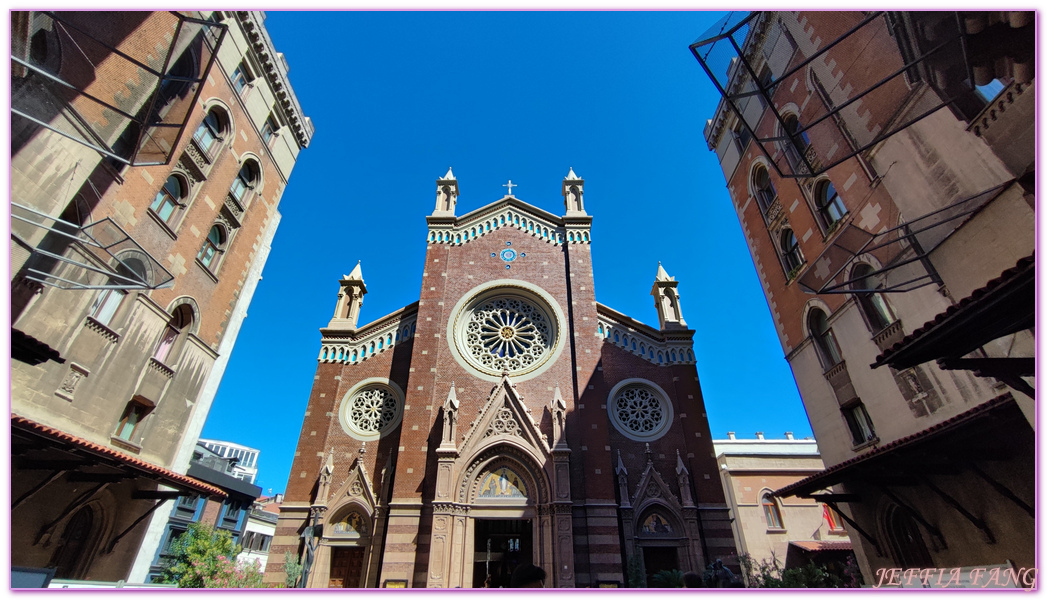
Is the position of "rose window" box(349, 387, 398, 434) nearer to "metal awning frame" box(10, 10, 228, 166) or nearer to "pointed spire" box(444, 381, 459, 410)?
"pointed spire" box(444, 381, 459, 410)

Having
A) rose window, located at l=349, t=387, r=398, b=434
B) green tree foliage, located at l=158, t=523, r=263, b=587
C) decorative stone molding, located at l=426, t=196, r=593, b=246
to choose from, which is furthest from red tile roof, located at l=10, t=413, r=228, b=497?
decorative stone molding, located at l=426, t=196, r=593, b=246

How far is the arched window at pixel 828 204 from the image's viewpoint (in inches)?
567

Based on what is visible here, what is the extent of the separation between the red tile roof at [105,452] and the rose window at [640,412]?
16405 millimetres

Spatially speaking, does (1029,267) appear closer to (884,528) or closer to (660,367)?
(884,528)

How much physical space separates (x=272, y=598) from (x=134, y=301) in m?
13.8

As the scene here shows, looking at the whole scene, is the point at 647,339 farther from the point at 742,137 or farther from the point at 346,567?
the point at 346,567

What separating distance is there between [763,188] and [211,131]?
21846 millimetres

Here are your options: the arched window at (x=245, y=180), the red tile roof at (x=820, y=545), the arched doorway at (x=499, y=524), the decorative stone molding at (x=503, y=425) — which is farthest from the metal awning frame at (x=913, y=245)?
the red tile roof at (x=820, y=545)

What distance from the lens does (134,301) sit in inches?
555

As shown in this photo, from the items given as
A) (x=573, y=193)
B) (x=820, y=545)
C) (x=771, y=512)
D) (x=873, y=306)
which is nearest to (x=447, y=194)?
(x=573, y=193)

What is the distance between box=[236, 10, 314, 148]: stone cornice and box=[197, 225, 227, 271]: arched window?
729 centimetres

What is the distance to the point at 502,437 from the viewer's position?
20.2 m

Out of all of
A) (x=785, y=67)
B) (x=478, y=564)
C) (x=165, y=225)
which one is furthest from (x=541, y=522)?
(x=785, y=67)

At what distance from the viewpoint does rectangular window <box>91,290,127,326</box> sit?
13.1 meters
